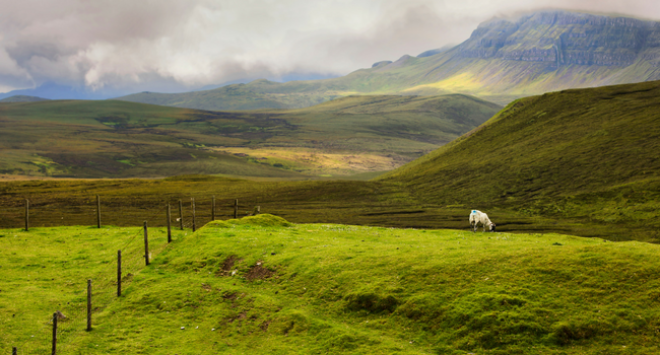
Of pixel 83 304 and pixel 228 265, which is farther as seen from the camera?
pixel 228 265

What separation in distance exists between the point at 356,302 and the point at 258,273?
670 centimetres

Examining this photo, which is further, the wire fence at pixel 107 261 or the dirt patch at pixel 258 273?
the dirt patch at pixel 258 273

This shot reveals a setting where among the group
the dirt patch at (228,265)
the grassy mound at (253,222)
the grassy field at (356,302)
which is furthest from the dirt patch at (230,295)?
the grassy mound at (253,222)

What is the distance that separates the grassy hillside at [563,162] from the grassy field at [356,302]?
143ft

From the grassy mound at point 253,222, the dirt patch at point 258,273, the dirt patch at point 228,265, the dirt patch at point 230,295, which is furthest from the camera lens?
the grassy mound at point 253,222

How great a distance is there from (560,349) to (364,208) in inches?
2337

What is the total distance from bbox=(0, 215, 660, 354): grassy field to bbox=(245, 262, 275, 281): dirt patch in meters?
0.12

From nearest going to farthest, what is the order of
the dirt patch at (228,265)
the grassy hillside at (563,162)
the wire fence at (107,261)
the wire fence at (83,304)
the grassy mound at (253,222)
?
the wire fence at (83,304) < the wire fence at (107,261) < the dirt patch at (228,265) < the grassy mound at (253,222) < the grassy hillside at (563,162)

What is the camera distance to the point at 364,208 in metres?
73.6

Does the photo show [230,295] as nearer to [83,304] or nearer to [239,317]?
[239,317]

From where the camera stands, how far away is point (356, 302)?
1894 centimetres

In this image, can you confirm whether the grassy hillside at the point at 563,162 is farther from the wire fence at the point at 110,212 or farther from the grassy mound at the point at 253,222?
the grassy mound at the point at 253,222

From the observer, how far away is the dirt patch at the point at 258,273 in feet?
74.9

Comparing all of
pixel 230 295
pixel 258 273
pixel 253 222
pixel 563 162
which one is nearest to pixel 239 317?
pixel 230 295
